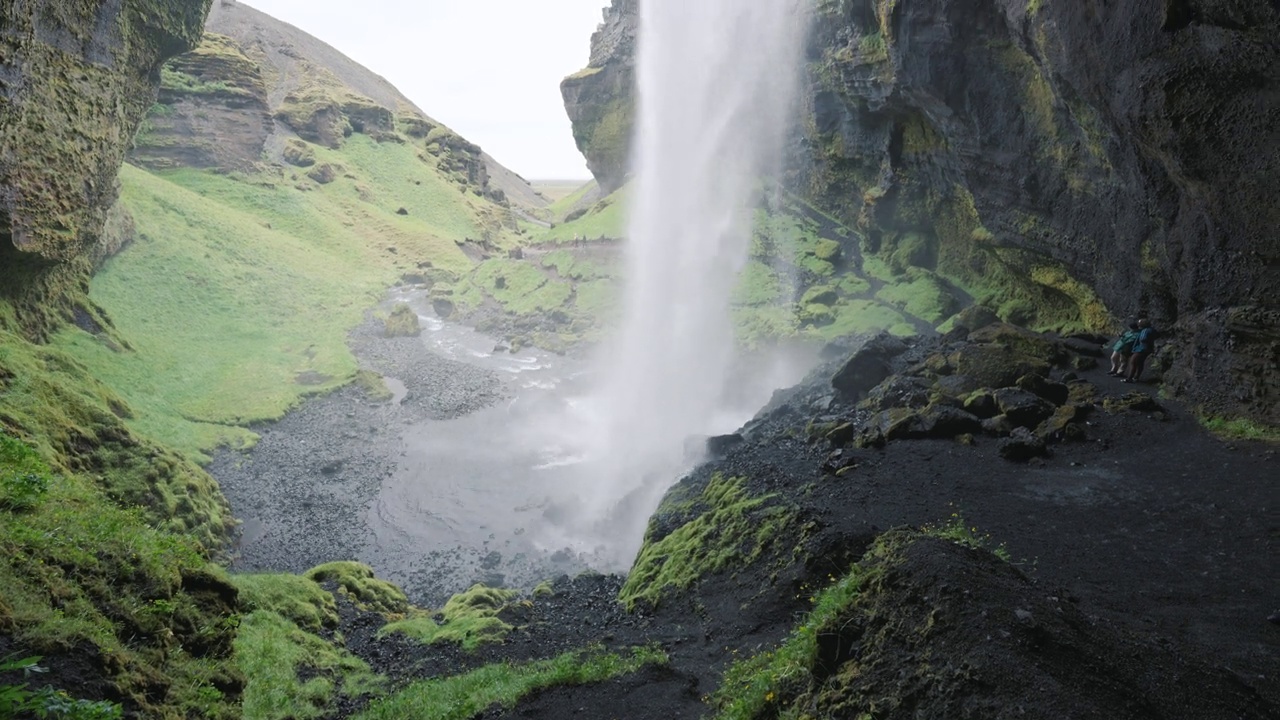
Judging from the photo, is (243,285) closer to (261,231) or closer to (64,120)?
(261,231)

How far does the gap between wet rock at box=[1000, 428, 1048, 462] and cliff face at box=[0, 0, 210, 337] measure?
23436 mm

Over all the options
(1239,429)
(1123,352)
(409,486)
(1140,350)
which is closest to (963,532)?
(1239,429)

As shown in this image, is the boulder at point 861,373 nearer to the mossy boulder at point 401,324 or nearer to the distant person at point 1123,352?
the distant person at point 1123,352

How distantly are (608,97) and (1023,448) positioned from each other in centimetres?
6849

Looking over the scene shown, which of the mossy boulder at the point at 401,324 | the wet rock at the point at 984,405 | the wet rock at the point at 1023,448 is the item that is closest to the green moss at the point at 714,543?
the wet rock at the point at 1023,448

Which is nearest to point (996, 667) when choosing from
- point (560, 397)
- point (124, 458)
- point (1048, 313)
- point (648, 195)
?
point (124, 458)

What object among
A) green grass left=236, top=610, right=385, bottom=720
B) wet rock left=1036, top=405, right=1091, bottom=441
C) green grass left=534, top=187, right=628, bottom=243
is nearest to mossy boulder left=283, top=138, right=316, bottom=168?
green grass left=534, top=187, right=628, bottom=243

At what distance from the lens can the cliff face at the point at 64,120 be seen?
17.2m

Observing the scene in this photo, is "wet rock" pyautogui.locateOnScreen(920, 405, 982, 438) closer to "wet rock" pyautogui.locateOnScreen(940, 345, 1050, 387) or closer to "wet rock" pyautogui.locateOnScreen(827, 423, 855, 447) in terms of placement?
"wet rock" pyautogui.locateOnScreen(827, 423, 855, 447)

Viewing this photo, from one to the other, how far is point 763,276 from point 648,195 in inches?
391

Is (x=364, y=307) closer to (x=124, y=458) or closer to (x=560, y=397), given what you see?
(x=560, y=397)

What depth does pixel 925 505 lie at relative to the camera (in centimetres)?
1195

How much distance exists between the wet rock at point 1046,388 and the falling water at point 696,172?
16805 mm

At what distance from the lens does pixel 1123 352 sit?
16.5m
